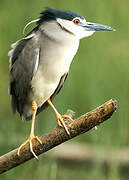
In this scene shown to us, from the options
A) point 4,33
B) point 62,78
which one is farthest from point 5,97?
point 62,78

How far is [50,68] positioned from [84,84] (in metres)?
1.07

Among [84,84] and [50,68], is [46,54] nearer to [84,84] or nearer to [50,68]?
[50,68]

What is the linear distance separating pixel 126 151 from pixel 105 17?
0.91 metres

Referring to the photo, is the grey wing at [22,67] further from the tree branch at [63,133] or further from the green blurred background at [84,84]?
the green blurred background at [84,84]

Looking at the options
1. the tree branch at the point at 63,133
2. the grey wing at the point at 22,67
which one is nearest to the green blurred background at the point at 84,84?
the grey wing at the point at 22,67

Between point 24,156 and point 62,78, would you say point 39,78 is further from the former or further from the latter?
point 24,156

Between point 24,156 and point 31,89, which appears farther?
point 31,89

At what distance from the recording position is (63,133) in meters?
1.50

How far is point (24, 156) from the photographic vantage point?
158cm

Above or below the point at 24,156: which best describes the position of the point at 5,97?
below

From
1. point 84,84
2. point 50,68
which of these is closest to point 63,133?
point 50,68

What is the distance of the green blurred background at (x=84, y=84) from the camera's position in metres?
2.39

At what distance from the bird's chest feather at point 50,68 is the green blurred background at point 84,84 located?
0.53m

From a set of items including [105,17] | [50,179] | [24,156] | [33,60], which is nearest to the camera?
[24,156]
